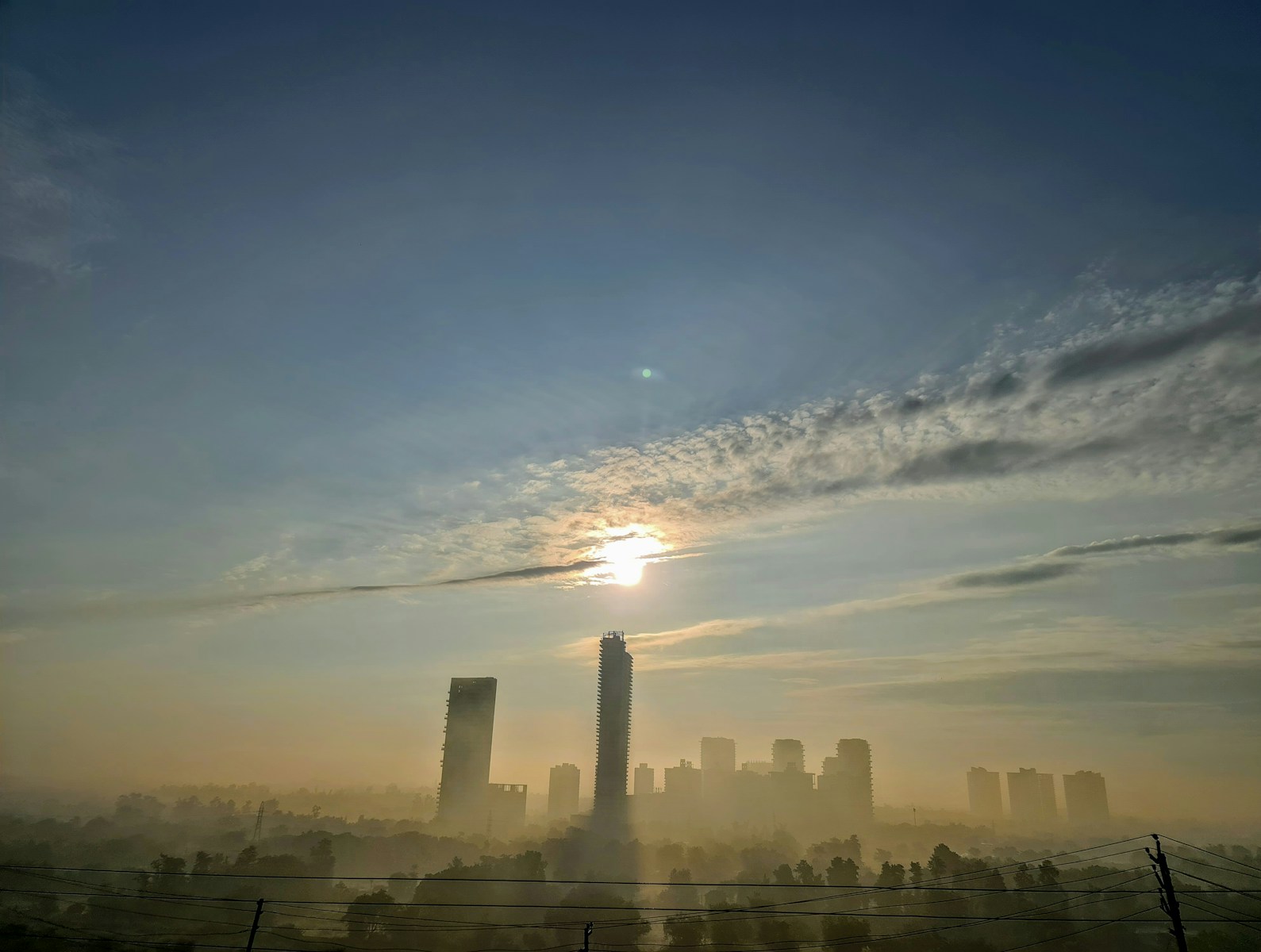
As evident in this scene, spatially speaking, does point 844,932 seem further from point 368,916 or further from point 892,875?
point 368,916

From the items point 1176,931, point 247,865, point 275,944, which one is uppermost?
point 1176,931

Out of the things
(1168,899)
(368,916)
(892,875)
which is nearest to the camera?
(1168,899)

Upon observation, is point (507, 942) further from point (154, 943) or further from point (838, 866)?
point (838, 866)

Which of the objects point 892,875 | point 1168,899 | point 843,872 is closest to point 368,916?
point 843,872

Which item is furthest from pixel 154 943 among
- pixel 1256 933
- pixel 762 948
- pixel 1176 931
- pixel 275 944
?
pixel 1256 933

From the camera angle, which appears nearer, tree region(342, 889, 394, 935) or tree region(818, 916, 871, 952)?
tree region(818, 916, 871, 952)

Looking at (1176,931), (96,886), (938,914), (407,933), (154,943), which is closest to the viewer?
(1176,931)

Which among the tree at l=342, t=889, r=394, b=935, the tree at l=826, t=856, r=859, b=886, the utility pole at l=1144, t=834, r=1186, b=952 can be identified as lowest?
the tree at l=342, t=889, r=394, b=935

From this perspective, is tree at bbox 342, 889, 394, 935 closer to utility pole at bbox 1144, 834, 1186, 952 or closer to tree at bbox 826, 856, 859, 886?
tree at bbox 826, 856, 859, 886

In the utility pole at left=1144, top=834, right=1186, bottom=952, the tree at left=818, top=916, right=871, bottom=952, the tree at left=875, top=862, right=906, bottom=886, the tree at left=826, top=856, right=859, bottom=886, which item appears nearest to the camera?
the utility pole at left=1144, top=834, right=1186, bottom=952

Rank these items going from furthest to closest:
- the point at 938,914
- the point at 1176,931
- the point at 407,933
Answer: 1. the point at 938,914
2. the point at 407,933
3. the point at 1176,931

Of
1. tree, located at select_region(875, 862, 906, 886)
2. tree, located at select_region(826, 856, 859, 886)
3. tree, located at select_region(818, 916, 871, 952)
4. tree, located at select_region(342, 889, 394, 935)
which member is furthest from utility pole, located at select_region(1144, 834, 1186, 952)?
tree, located at select_region(826, 856, 859, 886)
